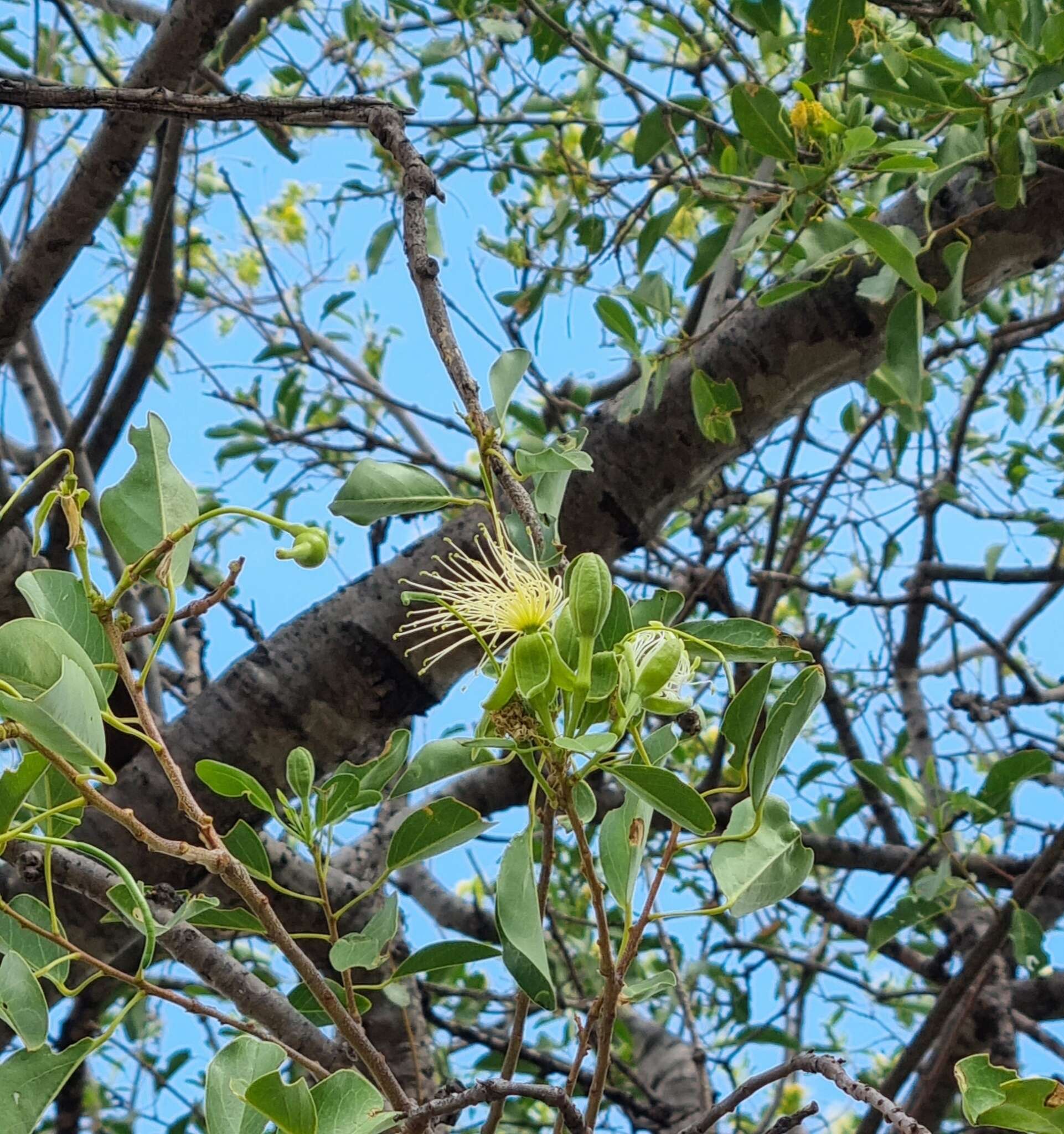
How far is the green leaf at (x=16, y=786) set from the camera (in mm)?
392

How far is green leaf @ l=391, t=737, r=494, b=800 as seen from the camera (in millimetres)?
423

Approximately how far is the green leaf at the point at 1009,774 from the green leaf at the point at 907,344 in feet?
1.08

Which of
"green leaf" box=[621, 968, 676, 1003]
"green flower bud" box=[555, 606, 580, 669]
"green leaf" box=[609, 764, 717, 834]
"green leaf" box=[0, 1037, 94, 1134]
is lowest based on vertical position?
"green leaf" box=[0, 1037, 94, 1134]

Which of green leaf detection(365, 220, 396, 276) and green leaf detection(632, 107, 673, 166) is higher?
green leaf detection(365, 220, 396, 276)

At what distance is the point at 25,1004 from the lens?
0.39m

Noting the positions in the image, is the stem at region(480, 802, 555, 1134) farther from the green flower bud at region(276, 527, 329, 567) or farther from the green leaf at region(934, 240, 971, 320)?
the green leaf at region(934, 240, 971, 320)

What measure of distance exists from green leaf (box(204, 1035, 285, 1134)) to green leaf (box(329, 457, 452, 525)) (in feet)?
0.64

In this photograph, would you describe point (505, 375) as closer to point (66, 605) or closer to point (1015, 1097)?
point (66, 605)

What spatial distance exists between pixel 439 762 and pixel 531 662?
0.10 metres

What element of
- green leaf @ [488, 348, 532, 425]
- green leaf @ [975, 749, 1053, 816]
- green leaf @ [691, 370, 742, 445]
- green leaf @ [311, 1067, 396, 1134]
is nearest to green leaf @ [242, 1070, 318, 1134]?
green leaf @ [311, 1067, 396, 1134]

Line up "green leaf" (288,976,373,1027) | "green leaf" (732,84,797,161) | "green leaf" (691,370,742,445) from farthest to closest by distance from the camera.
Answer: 1. "green leaf" (691,370,742,445)
2. "green leaf" (732,84,797,161)
3. "green leaf" (288,976,373,1027)

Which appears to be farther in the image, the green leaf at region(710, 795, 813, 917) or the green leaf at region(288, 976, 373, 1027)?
the green leaf at region(288, 976, 373, 1027)

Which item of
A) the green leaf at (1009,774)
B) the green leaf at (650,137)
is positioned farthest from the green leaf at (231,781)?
the green leaf at (650,137)

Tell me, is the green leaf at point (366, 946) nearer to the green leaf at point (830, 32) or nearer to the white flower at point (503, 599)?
the white flower at point (503, 599)
